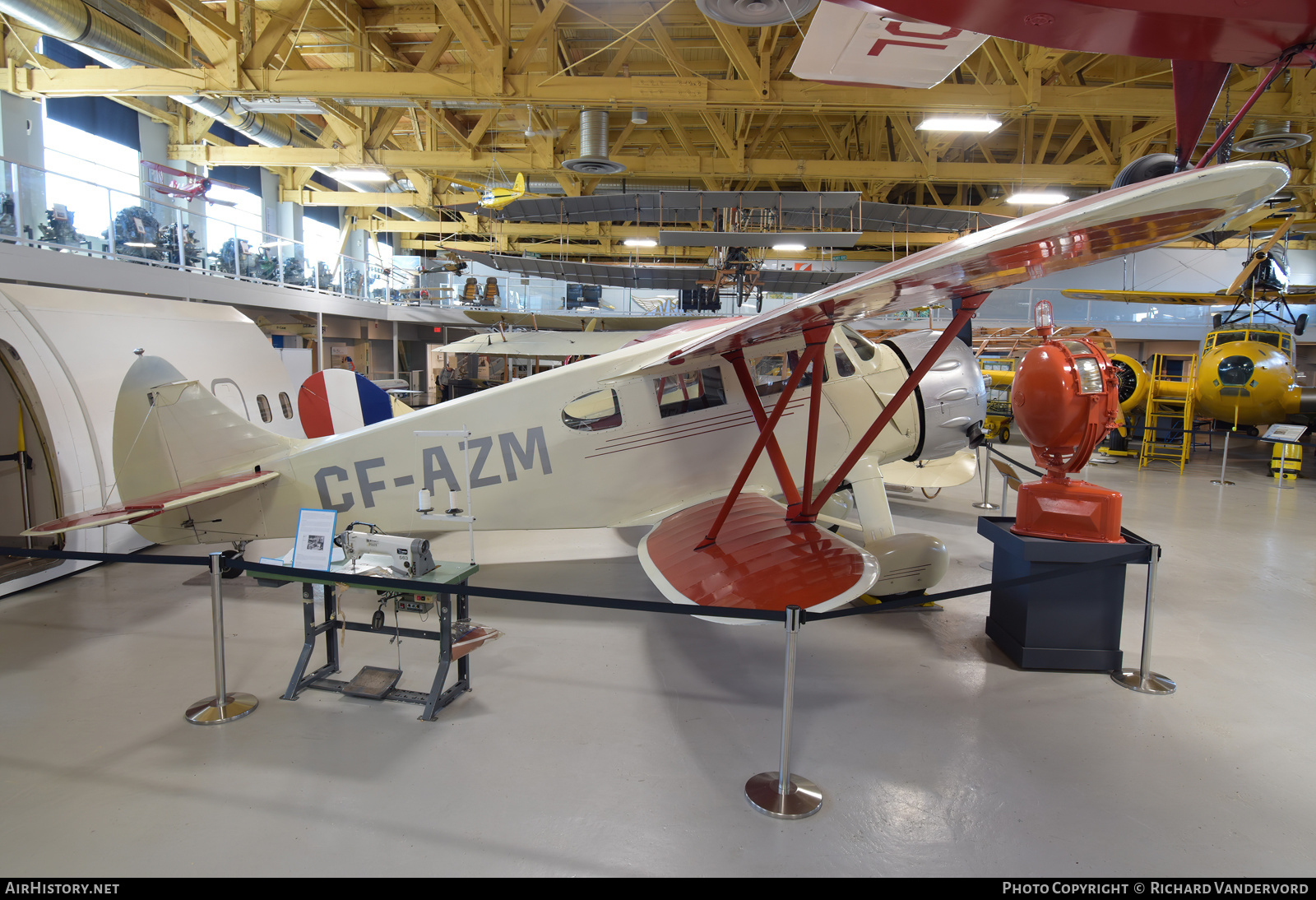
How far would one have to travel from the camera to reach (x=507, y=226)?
26.3 meters

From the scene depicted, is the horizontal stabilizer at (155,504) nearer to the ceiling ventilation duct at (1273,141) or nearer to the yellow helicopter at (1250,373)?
the ceiling ventilation duct at (1273,141)

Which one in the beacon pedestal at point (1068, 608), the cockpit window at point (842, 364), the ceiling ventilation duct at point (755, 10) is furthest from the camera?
the ceiling ventilation duct at point (755, 10)

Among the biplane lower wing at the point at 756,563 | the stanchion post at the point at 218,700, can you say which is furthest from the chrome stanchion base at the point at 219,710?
the biplane lower wing at the point at 756,563

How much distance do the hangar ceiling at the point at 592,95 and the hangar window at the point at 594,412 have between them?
6.40m

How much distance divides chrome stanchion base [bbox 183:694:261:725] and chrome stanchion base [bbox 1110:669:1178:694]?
5.45 meters

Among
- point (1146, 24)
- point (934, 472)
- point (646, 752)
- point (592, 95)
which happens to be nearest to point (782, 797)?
point (646, 752)

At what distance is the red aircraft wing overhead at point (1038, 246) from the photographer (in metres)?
2.00

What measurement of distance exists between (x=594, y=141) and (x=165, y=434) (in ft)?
36.0

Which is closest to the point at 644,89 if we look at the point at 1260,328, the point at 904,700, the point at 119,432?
the point at 119,432

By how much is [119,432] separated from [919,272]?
5523mm

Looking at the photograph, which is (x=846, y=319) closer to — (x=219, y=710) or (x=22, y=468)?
(x=219, y=710)

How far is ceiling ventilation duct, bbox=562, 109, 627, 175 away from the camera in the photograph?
13266 millimetres

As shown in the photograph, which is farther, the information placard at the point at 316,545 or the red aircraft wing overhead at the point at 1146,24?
the information placard at the point at 316,545

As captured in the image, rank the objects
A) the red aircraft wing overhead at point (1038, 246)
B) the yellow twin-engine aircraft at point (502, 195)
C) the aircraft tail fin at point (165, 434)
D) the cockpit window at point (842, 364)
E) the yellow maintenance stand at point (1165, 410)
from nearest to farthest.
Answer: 1. the red aircraft wing overhead at point (1038, 246)
2. the aircraft tail fin at point (165, 434)
3. the cockpit window at point (842, 364)
4. the yellow maintenance stand at point (1165, 410)
5. the yellow twin-engine aircraft at point (502, 195)
